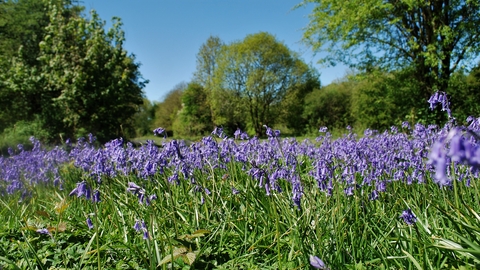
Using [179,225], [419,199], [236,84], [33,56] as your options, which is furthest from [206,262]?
[236,84]

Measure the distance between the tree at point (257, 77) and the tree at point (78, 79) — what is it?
547 inches

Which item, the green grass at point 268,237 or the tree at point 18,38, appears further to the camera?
the tree at point 18,38

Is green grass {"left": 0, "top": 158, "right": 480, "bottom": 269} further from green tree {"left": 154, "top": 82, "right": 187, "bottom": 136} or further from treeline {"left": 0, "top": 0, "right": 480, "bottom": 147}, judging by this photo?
green tree {"left": 154, "top": 82, "right": 187, "bottom": 136}

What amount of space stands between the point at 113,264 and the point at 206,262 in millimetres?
787

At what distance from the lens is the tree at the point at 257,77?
3156cm

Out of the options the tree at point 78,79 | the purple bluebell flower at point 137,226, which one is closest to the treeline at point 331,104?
the tree at point 78,79

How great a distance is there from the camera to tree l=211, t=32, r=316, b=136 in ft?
104

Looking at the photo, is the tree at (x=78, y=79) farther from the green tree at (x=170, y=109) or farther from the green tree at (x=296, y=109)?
the green tree at (x=170, y=109)

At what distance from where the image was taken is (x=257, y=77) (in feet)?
103

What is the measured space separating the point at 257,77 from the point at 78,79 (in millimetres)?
17100

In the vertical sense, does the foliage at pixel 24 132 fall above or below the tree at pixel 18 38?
below

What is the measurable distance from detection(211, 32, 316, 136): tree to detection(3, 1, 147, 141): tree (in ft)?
45.6

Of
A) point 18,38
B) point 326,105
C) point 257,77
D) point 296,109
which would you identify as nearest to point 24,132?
point 18,38

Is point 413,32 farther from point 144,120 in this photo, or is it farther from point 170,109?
point 144,120
